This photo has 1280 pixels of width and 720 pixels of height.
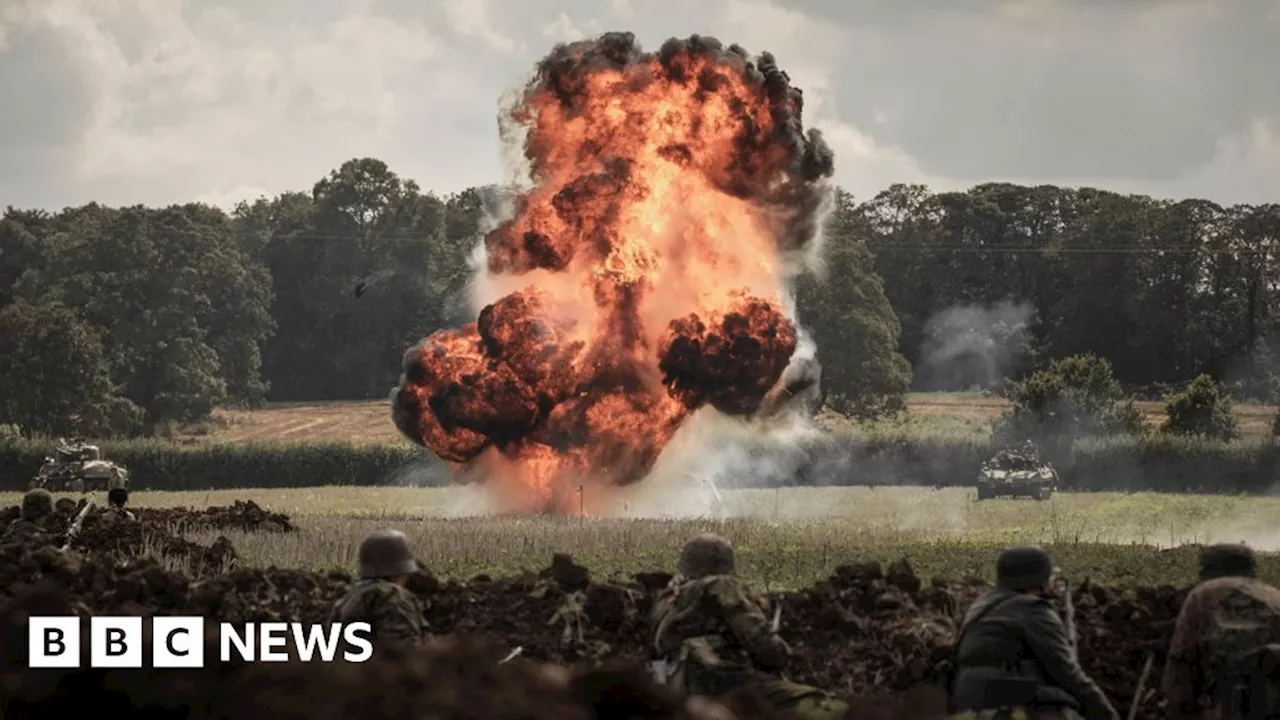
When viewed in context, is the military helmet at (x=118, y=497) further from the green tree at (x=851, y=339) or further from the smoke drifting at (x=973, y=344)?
the smoke drifting at (x=973, y=344)

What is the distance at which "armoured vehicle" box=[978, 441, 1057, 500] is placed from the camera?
7062 cm

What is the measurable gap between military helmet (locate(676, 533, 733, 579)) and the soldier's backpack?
3739mm

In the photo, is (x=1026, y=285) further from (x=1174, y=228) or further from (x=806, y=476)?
(x=806, y=476)

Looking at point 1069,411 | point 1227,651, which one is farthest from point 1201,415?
point 1227,651

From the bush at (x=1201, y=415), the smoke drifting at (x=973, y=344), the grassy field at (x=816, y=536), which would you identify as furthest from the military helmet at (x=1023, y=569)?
the smoke drifting at (x=973, y=344)

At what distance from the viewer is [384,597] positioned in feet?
50.0

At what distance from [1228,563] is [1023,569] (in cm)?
247

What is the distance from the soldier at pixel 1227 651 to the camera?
15.0 meters

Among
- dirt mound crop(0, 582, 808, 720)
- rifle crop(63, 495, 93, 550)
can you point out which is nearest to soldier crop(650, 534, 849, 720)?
dirt mound crop(0, 582, 808, 720)

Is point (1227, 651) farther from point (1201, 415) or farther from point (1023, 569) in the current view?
point (1201, 415)

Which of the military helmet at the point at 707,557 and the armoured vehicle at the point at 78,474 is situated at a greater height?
the military helmet at the point at 707,557

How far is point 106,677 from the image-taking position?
9141 mm

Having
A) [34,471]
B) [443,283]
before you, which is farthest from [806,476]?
[443,283]

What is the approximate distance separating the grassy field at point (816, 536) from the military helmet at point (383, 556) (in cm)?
1027
